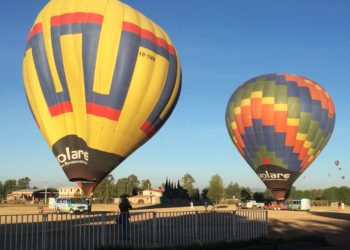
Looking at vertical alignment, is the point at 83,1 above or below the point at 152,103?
above

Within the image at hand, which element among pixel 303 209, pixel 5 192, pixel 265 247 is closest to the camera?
pixel 265 247

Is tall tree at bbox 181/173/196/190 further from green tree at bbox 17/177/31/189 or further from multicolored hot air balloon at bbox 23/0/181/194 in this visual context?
multicolored hot air balloon at bbox 23/0/181/194

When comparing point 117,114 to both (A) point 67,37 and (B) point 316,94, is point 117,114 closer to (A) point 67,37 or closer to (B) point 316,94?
(A) point 67,37

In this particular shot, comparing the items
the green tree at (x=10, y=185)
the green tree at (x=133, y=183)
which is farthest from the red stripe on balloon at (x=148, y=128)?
the green tree at (x=10, y=185)

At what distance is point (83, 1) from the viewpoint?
27.2 meters

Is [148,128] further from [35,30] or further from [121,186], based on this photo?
[121,186]

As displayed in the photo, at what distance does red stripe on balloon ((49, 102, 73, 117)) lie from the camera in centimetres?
2588

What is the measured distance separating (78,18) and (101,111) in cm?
559

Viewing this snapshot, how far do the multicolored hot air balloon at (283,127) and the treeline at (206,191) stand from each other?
1310 inches

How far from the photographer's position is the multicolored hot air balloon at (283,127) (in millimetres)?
44000

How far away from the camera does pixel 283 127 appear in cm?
4400

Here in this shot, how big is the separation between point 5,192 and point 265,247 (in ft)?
526

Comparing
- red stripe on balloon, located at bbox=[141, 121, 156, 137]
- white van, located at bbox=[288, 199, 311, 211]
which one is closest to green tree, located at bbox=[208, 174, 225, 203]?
white van, located at bbox=[288, 199, 311, 211]

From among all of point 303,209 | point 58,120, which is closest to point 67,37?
point 58,120
